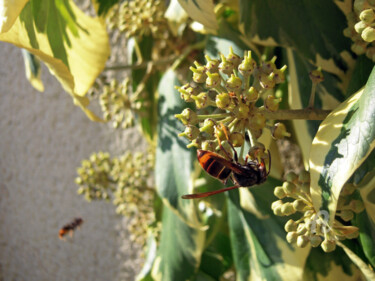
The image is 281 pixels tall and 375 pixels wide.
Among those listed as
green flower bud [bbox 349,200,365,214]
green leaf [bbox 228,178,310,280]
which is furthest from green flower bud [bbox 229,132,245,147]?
green leaf [bbox 228,178,310,280]

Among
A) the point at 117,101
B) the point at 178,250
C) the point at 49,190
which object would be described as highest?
the point at 117,101

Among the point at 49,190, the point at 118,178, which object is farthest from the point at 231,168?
the point at 49,190

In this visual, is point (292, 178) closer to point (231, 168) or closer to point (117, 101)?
point (231, 168)

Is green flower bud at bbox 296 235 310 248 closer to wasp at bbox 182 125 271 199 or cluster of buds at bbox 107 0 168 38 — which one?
wasp at bbox 182 125 271 199

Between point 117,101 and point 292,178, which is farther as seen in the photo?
point 117,101

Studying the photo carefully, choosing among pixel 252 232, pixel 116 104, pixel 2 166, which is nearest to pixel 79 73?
pixel 116 104

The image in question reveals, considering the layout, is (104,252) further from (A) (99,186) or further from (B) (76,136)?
(A) (99,186)

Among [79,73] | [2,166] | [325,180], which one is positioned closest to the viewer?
[325,180]
